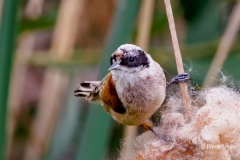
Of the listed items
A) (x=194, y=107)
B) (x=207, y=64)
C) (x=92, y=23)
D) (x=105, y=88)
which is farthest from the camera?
(x=92, y=23)

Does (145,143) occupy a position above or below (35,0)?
below

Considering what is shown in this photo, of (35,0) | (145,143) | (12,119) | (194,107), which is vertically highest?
(35,0)

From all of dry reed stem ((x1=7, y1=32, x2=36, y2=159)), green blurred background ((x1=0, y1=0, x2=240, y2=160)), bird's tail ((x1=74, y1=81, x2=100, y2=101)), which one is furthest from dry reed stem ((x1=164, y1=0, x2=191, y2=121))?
dry reed stem ((x1=7, y1=32, x2=36, y2=159))

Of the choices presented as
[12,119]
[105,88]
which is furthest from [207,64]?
[12,119]

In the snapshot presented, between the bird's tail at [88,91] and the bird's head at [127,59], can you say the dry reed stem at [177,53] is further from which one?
the bird's tail at [88,91]

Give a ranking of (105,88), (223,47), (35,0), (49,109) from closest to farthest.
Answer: (105,88), (35,0), (223,47), (49,109)

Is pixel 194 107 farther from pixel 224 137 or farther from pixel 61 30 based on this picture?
pixel 61 30

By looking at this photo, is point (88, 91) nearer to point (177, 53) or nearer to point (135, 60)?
point (135, 60)

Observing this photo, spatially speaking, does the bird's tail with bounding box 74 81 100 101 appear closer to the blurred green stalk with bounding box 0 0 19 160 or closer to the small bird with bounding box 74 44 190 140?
the small bird with bounding box 74 44 190 140

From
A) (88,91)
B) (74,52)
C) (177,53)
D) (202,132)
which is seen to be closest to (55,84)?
(74,52)
